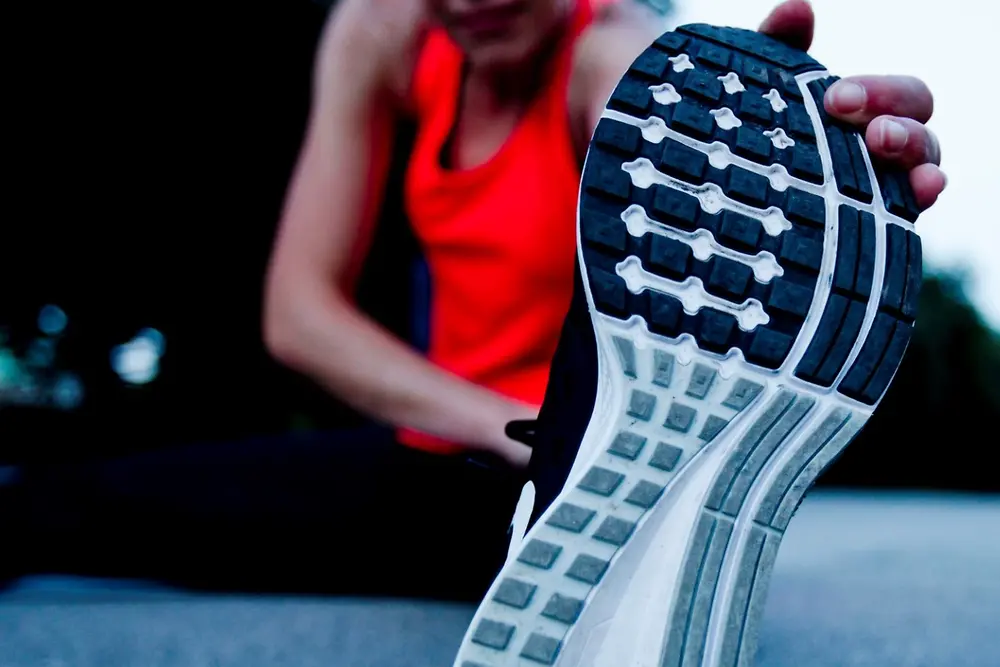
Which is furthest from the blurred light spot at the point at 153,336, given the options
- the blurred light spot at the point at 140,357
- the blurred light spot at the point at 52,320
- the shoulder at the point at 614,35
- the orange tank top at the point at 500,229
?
the shoulder at the point at 614,35

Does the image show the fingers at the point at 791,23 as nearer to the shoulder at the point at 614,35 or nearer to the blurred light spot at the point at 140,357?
the shoulder at the point at 614,35

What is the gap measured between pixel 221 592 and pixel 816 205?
3.17 feet

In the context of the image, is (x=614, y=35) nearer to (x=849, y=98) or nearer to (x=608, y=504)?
(x=849, y=98)

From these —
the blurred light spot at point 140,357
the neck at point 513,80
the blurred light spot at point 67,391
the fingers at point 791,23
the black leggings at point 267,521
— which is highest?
the fingers at point 791,23

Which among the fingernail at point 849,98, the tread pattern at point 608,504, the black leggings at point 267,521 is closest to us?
the tread pattern at point 608,504

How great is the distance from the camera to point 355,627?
3.23ft

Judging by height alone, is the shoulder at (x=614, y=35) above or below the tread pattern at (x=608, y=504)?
above

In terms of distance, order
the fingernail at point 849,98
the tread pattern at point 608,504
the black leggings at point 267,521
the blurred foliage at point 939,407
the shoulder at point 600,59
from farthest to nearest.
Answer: the blurred foliage at point 939,407 → the black leggings at point 267,521 → the shoulder at point 600,59 → the fingernail at point 849,98 → the tread pattern at point 608,504

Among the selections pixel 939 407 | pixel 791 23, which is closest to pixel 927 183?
pixel 791 23

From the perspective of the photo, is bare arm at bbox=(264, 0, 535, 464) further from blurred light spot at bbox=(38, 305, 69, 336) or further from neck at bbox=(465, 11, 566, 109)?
blurred light spot at bbox=(38, 305, 69, 336)

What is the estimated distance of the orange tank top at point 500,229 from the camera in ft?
3.16

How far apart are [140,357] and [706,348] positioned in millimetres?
3469

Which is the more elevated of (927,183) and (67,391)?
(927,183)

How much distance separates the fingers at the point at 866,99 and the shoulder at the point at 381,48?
63cm
